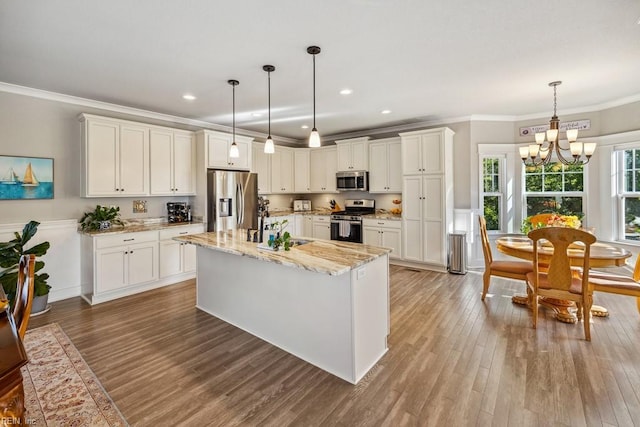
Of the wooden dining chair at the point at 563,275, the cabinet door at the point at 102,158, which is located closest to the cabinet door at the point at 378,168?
the wooden dining chair at the point at 563,275

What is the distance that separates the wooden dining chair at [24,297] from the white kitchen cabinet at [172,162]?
311 cm

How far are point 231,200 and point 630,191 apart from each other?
6064mm

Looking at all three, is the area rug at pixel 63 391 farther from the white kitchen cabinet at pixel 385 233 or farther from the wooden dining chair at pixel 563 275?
the white kitchen cabinet at pixel 385 233

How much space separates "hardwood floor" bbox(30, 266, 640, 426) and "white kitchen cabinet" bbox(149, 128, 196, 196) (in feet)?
6.47

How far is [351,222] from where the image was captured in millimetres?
5922

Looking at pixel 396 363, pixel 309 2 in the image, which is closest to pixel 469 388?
pixel 396 363

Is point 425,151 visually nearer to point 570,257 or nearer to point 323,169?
point 323,169

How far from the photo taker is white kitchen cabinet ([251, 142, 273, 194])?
623cm

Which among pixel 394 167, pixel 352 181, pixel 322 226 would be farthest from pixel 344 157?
pixel 322 226

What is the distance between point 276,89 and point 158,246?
9.10 feet

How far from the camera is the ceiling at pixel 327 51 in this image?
2.17 m

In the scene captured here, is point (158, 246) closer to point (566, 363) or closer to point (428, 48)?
point (428, 48)

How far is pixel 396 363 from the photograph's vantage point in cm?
248

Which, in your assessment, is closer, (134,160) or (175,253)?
(134,160)
